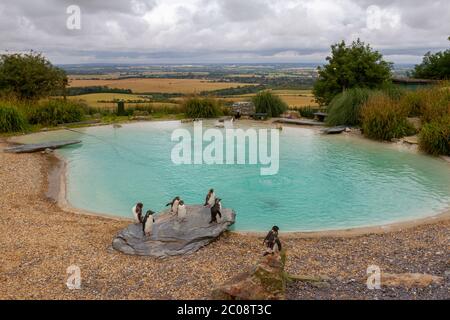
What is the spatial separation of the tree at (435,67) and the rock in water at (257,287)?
29401 millimetres

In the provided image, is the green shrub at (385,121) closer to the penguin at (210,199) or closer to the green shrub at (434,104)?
the green shrub at (434,104)

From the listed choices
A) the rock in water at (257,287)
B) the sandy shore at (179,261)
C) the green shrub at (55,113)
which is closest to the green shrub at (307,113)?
the green shrub at (55,113)

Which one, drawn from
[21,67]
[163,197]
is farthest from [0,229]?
[21,67]

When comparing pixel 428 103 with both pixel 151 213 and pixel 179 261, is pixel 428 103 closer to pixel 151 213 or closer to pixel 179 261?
pixel 151 213

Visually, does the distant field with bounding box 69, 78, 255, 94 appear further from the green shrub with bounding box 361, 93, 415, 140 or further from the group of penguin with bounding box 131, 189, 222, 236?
the group of penguin with bounding box 131, 189, 222, 236

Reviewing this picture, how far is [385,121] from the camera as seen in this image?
18234mm

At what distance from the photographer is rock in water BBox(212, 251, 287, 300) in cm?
528

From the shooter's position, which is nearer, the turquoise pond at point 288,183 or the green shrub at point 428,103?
the turquoise pond at point 288,183

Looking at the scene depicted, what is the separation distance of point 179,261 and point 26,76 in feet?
73.9

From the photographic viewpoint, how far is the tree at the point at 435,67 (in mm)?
30281

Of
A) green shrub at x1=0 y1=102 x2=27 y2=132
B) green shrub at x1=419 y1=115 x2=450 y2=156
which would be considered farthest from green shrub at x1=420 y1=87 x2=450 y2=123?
green shrub at x1=0 y1=102 x2=27 y2=132

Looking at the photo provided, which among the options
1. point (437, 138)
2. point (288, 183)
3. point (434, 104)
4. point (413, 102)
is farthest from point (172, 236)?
point (413, 102)
